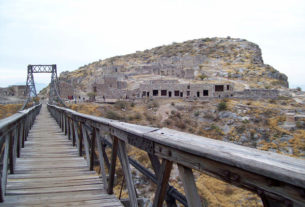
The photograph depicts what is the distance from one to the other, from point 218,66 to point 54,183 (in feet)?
208

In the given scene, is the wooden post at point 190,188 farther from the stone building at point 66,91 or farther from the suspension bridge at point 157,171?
the stone building at point 66,91

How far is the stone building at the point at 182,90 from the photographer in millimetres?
40875

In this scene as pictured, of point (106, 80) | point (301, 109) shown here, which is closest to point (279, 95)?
point (301, 109)

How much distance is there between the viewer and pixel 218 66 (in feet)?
211

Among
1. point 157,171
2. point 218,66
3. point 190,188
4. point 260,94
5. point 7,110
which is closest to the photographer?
point 190,188

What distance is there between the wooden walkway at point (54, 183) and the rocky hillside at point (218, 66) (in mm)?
42945

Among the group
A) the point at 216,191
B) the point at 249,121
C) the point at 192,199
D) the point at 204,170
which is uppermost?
the point at 204,170

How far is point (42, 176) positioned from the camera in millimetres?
4656

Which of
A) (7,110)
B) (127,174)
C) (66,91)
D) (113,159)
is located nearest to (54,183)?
(113,159)

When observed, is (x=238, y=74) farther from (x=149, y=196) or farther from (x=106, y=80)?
(x=149, y=196)

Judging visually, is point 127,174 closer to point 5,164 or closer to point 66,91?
point 5,164

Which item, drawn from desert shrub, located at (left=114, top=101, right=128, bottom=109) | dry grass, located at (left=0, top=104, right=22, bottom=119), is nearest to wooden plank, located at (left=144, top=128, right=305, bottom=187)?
dry grass, located at (left=0, top=104, right=22, bottom=119)

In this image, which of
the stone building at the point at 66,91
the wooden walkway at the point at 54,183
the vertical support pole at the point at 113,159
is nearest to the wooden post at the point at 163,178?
the vertical support pole at the point at 113,159

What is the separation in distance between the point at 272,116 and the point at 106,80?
28.8m
